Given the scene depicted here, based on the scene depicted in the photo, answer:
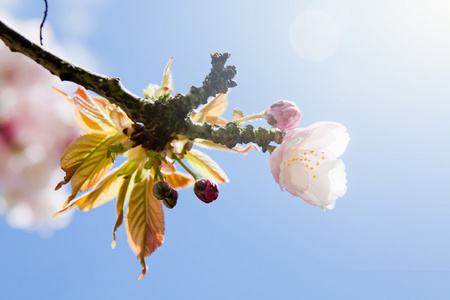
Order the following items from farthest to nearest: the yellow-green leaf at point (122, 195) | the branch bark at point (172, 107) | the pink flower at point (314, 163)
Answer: the yellow-green leaf at point (122, 195) < the pink flower at point (314, 163) < the branch bark at point (172, 107)

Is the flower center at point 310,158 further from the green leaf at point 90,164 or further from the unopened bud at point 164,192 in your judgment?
the green leaf at point 90,164

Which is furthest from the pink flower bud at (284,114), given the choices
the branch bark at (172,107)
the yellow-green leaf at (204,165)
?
the yellow-green leaf at (204,165)

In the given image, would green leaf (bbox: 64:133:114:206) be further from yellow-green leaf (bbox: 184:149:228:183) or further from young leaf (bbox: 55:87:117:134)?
yellow-green leaf (bbox: 184:149:228:183)

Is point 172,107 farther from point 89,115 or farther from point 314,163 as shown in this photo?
point 314,163

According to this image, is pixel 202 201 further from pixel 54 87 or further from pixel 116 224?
pixel 54 87

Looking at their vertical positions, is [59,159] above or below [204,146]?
below

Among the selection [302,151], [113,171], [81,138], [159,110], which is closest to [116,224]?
[113,171]
